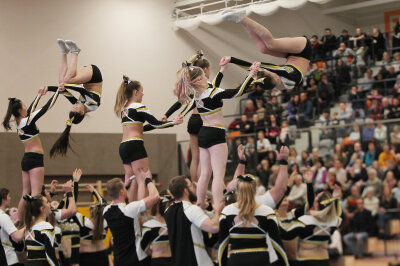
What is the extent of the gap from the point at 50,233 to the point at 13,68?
937cm

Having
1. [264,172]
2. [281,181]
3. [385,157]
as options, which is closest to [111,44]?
[264,172]

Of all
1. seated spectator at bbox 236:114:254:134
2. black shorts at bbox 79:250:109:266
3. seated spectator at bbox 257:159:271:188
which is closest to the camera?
black shorts at bbox 79:250:109:266

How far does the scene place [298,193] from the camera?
43.8ft

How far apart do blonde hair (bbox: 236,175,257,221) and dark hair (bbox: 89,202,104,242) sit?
2.88 meters

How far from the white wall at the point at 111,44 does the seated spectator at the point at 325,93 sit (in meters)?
1.72

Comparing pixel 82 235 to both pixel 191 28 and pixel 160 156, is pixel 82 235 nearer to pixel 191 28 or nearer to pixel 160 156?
pixel 160 156

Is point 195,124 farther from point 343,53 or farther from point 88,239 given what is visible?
point 343,53

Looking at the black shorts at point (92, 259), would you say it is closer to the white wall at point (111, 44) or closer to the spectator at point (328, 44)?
the white wall at point (111, 44)

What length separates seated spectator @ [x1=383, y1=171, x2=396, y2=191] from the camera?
39.1ft

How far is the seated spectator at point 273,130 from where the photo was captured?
50.4ft

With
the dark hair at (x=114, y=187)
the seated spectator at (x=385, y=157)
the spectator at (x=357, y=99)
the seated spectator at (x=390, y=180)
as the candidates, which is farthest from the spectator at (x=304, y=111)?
the dark hair at (x=114, y=187)

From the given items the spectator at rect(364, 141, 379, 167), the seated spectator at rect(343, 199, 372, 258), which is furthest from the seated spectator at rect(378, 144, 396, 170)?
the seated spectator at rect(343, 199, 372, 258)

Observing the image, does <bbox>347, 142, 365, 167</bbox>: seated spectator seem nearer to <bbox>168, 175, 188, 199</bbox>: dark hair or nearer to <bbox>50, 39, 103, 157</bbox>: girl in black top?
<bbox>50, 39, 103, 157</bbox>: girl in black top

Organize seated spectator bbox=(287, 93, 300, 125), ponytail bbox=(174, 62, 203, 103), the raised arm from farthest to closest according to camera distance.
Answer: seated spectator bbox=(287, 93, 300, 125) < ponytail bbox=(174, 62, 203, 103) < the raised arm
